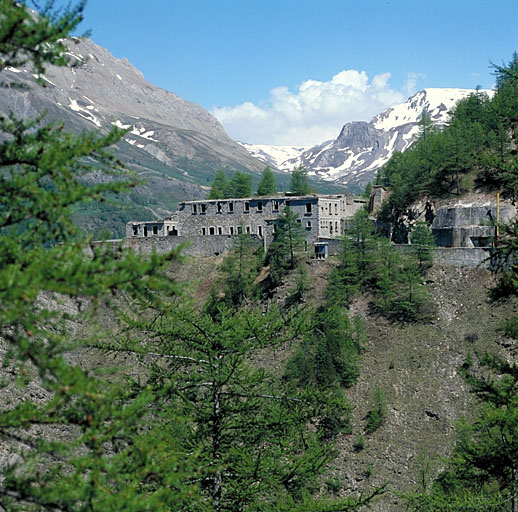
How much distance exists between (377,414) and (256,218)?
30.6 metres

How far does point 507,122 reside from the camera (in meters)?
19.4

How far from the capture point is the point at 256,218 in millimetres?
72438

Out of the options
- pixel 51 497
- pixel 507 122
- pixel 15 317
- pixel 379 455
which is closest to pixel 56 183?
pixel 15 317

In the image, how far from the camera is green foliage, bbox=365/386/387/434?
157 feet

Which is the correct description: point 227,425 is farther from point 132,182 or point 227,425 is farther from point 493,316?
point 493,316

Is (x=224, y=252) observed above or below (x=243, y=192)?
below

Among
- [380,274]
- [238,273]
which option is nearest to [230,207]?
[238,273]

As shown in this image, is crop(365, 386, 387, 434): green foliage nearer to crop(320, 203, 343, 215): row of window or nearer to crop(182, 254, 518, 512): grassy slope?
crop(182, 254, 518, 512): grassy slope

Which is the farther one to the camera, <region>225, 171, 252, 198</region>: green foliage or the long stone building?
<region>225, 171, 252, 198</region>: green foliage

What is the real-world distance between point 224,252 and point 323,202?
40.8 ft

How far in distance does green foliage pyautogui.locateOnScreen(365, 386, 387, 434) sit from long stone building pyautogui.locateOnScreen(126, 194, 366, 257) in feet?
63.7

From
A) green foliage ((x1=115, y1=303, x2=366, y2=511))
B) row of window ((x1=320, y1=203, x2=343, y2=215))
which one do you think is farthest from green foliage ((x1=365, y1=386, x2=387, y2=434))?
green foliage ((x1=115, y1=303, x2=366, y2=511))

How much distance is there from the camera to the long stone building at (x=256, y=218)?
230ft

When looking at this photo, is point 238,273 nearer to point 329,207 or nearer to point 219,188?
point 329,207
